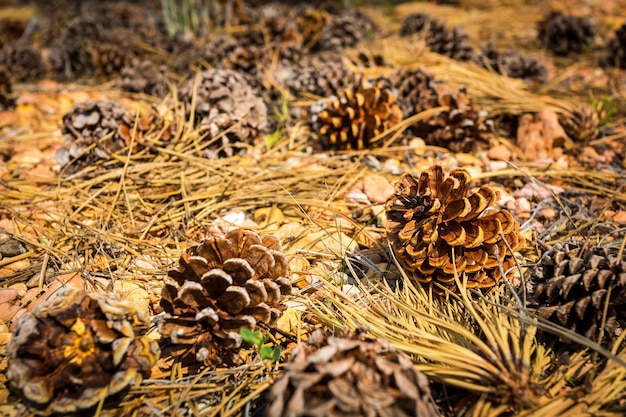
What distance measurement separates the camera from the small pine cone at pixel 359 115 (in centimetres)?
210

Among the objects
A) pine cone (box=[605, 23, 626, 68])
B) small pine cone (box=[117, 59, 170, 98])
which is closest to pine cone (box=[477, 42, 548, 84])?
pine cone (box=[605, 23, 626, 68])

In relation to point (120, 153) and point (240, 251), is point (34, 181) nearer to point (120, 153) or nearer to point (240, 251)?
point (120, 153)

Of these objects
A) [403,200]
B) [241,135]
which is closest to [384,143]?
[241,135]

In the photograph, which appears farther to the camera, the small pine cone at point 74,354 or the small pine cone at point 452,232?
the small pine cone at point 452,232

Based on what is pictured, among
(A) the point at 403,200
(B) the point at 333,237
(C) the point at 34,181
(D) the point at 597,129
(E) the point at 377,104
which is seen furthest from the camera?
(D) the point at 597,129

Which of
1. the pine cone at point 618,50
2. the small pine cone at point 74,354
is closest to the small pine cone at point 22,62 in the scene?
the small pine cone at point 74,354

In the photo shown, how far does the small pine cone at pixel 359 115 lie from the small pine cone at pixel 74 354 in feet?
4.55

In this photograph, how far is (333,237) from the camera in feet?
5.49

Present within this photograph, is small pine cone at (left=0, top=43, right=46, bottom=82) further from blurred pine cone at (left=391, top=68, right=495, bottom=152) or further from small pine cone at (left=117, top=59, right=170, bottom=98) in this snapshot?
blurred pine cone at (left=391, top=68, right=495, bottom=152)

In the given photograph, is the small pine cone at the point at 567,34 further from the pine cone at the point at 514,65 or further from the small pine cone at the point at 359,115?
the small pine cone at the point at 359,115

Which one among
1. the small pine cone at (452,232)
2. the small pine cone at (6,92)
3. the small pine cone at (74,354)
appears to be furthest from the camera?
the small pine cone at (6,92)

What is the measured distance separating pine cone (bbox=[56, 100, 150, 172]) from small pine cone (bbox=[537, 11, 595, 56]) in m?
3.45

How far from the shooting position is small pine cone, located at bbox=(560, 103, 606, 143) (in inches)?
87.0

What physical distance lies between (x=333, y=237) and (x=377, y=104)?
2.71 feet
